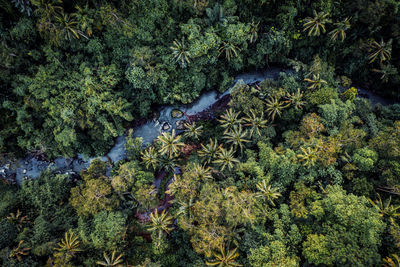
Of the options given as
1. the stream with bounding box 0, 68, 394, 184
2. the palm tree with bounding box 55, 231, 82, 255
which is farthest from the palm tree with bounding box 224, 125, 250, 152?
the palm tree with bounding box 55, 231, 82, 255

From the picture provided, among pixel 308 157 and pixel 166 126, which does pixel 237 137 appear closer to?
pixel 308 157

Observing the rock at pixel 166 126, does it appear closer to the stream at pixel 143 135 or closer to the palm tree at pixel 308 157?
the stream at pixel 143 135

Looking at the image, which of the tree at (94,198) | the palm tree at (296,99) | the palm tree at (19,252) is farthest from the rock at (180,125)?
the palm tree at (19,252)

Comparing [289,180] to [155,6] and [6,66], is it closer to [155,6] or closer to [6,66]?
[155,6]

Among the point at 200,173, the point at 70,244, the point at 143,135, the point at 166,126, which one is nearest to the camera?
the point at 70,244

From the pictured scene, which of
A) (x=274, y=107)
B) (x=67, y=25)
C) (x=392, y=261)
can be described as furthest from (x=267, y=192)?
(x=67, y=25)

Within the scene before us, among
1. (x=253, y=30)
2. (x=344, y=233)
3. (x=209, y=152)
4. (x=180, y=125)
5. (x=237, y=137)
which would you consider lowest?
(x=180, y=125)
